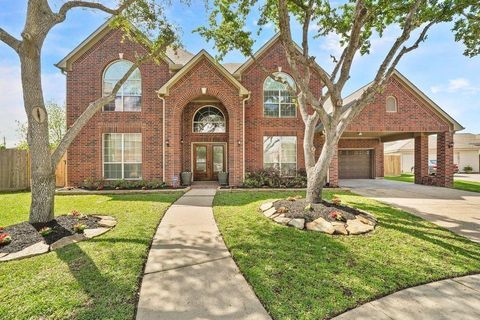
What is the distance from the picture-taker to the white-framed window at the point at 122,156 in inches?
500

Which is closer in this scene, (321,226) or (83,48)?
(321,226)

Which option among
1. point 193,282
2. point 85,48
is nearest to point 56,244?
point 193,282

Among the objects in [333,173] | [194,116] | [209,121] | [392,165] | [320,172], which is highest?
[194,116]

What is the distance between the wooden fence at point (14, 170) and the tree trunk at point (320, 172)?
14.3 meters

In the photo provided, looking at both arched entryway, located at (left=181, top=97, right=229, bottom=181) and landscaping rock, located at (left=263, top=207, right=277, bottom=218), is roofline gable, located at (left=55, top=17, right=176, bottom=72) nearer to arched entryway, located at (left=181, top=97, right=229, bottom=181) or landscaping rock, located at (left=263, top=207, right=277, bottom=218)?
arched entryway, located at (left=181, top=97, right=229, bottom=181)

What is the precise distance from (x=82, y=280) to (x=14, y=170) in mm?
13035

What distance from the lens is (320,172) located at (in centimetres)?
705

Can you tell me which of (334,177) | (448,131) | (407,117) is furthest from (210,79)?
(448,131)

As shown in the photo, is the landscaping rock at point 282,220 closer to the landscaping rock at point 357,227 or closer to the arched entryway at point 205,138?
the landscaping rock at point 357,227

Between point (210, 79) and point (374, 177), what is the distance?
47.9ft

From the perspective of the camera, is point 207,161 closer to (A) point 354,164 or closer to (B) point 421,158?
(A) point 354,164

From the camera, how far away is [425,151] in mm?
15273

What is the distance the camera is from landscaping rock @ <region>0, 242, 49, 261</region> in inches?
162

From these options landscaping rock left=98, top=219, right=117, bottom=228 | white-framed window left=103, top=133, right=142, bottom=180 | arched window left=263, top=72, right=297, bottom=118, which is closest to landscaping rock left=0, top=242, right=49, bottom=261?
landscaping rock left=98, top=219, right=117, bottom=228
